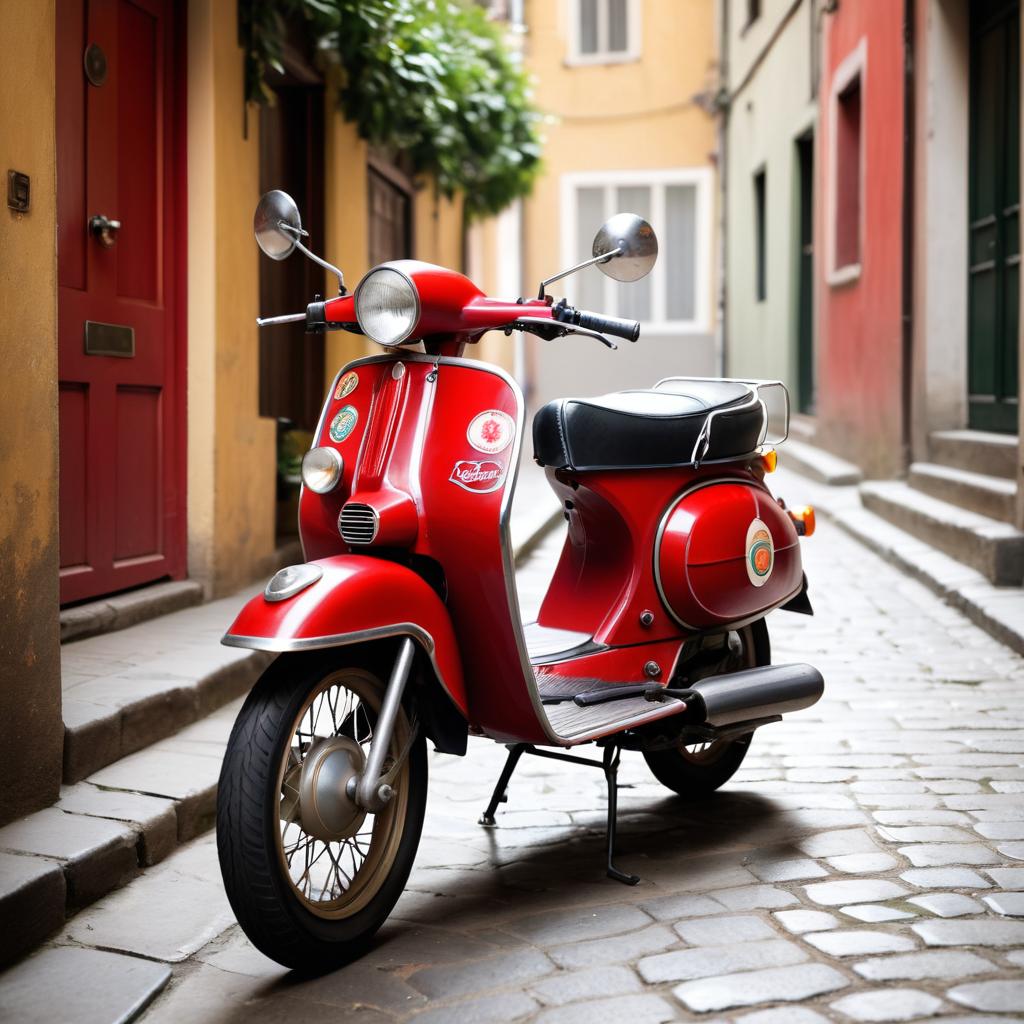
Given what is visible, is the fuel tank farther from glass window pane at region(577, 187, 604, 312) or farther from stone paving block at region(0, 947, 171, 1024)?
glass window pane at region(577, 187, 604, 312)

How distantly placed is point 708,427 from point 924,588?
439 centimetres

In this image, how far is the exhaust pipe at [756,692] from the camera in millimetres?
3666

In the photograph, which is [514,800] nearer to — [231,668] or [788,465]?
[231,668]

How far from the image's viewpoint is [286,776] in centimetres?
297

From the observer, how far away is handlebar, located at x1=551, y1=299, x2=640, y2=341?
10.9ft

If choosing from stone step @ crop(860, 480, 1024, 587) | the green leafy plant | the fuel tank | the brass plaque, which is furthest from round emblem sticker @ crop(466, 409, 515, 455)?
stone step @ crop(860, 480, 1024, 587)

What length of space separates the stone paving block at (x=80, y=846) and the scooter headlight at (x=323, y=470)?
1.05 m

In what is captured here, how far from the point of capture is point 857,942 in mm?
2953

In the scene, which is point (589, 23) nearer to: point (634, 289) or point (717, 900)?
Answer: point (634, 289)

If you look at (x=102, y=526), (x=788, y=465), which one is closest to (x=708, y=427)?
(x=102, y=526)

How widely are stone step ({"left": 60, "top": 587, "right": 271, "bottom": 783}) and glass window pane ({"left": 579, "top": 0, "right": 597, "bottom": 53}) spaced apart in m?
14.8

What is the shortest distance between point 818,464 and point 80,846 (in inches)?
391

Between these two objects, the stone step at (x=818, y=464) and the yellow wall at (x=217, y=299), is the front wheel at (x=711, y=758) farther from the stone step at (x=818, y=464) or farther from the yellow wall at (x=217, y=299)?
the stone step at (x=818, y=464)

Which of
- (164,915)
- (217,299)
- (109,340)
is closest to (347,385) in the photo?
(164,915)
